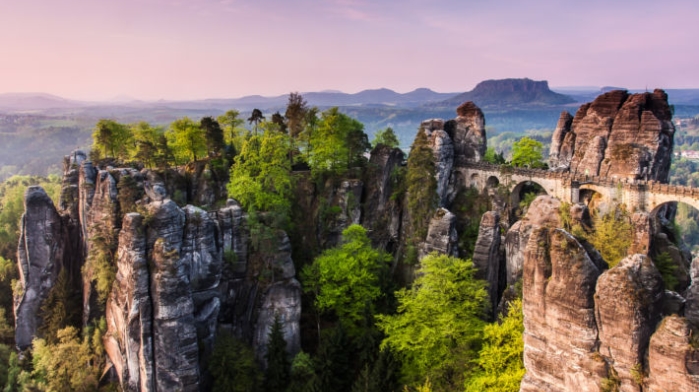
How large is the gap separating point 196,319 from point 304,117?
2328 cm

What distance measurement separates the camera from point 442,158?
152ft

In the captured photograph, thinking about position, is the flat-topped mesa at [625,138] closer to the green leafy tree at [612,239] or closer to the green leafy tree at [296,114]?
the green leafy tree at [612,239]

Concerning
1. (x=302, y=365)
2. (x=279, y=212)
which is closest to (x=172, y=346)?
(x=302, y=365)

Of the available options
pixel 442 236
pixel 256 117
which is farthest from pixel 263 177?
pixel 442 236

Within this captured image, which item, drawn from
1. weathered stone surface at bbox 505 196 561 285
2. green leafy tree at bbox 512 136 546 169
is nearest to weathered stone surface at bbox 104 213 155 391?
weathered stone surface at bbox 505 196 561 285

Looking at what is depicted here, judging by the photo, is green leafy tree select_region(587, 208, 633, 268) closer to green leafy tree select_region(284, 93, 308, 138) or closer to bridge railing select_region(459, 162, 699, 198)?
bridge railing select_region(459, 162, 699, 198)

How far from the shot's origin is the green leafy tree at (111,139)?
47391 mm

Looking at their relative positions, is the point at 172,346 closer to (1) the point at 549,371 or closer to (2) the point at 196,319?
(2) the point at 196,319

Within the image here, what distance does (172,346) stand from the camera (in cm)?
3092

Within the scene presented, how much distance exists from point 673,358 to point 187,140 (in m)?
40.8

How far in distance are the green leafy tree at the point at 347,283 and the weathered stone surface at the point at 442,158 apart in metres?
11.5

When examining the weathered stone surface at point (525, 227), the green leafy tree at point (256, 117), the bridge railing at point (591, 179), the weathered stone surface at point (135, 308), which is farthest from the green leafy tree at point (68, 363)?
the bridge railing at point (591, 179)

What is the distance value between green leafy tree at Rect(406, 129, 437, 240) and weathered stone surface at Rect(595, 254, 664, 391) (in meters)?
25.6

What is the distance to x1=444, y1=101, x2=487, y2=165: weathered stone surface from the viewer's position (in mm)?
50375
